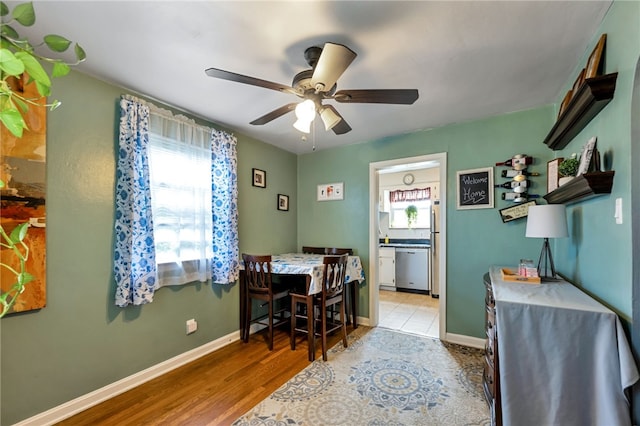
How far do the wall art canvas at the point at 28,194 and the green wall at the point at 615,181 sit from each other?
10.4 feet

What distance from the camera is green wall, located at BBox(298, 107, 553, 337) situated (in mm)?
2740

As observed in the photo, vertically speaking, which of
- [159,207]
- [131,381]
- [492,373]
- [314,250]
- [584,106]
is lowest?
[131,381]

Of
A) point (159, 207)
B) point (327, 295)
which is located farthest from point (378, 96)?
point (159, 207)

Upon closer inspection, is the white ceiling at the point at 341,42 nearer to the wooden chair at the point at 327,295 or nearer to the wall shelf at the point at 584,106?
the wall shelf at the point at 584,106

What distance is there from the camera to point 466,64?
1971 mm

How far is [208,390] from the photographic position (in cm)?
221

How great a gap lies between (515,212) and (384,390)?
6.61ft

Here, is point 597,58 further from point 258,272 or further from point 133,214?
point 133,214

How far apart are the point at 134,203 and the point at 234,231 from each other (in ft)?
3.30

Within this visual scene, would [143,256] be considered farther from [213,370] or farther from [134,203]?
[213,370]

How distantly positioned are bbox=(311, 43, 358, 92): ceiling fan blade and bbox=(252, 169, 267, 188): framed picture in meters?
1.93

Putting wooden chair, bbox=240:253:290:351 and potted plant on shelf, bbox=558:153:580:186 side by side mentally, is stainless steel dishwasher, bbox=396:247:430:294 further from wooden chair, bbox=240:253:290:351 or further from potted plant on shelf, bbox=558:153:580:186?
potted plant on shelf, bbox=558:153:580:186

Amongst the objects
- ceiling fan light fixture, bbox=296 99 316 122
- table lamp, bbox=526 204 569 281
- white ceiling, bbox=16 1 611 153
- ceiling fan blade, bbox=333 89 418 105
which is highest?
white ceiling, bbox=16 1 611 153

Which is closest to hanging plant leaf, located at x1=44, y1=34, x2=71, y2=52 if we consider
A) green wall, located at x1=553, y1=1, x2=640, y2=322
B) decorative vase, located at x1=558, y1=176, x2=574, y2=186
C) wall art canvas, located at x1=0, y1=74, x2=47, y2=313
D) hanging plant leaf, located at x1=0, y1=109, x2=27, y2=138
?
hanging plant leaf, located at x1=0, y1=109, x2=27, y2=138
